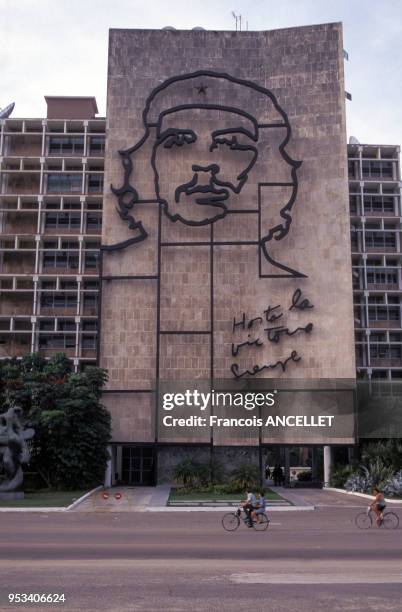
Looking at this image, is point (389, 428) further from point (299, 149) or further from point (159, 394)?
point (299, 149)

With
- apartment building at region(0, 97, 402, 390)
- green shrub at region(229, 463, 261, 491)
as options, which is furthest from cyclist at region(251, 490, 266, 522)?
apartment building at region(0, 97, 402, 390)

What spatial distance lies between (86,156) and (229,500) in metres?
54.3

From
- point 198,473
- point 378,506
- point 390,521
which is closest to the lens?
point 378,506

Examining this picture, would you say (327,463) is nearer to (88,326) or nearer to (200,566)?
(200,566)

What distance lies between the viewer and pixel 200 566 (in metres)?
15.5

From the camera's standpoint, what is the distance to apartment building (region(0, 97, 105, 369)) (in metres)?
76.1

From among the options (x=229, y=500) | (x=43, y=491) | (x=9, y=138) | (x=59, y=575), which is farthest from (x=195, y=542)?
(x=9, y=138)

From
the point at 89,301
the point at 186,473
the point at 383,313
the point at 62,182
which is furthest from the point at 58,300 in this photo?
the point at 186,473

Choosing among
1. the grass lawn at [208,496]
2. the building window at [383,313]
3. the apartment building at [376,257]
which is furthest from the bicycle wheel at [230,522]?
the building window at [383,313]

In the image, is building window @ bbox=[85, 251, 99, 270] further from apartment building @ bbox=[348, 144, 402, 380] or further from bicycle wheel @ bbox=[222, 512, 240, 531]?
bicycle wheel @ bbox=[222, 512, 240, 531]

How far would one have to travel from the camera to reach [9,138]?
269ft

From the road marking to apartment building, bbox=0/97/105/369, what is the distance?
201ft

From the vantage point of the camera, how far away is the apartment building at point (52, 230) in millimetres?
76062

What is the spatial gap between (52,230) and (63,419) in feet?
140
